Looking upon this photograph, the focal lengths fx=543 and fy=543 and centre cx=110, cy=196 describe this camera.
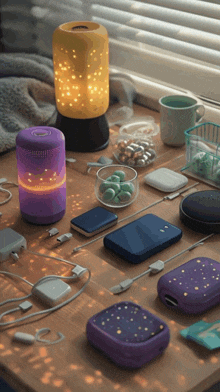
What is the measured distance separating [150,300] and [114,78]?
2.72ft

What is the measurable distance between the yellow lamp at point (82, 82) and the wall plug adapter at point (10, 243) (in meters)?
0.36

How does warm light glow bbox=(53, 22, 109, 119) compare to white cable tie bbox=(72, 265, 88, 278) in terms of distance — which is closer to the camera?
white cable tie bbox=(72, 265, 88, 278)

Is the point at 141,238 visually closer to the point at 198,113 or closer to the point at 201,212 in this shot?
the point at 201,212

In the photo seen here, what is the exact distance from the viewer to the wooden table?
0.68m

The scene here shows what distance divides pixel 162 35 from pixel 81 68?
0.34m

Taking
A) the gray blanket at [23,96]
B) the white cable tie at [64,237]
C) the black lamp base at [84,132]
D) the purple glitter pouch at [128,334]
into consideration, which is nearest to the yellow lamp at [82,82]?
the black lamp base at [84,132]

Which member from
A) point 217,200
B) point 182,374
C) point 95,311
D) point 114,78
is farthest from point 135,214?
point 114,78

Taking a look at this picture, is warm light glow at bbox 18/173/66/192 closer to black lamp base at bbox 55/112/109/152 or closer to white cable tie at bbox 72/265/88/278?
white cable tie at bbox 72/265/88/278

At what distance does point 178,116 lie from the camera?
4.02ft

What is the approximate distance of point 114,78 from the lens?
149cm

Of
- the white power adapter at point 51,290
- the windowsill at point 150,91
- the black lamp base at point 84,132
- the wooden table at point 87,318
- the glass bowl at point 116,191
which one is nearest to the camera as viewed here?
the wooden table at point 87,318

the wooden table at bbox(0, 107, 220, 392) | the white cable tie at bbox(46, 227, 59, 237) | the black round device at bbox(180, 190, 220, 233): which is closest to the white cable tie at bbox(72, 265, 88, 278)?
the wooden table at bbox(0, 107, 220, 392)

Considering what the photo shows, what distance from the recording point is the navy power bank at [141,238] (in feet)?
2.94

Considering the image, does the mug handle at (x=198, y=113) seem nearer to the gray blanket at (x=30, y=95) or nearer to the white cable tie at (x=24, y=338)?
the gray blanket at (x=30, y=95)
